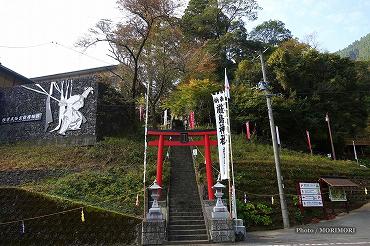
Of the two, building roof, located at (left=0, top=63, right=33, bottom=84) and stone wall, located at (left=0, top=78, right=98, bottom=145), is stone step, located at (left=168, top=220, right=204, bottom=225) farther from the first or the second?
building roof, located at (left=0, top=63, right=33, bottom=84)

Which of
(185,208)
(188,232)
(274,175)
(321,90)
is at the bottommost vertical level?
(188,232)

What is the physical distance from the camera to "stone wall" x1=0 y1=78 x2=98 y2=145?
22969 millimetres

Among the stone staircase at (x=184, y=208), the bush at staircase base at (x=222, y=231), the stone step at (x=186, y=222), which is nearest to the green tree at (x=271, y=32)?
the stone staircase at (x=184, y=208)

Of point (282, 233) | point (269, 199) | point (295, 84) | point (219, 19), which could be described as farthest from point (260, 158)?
point (219, 19)

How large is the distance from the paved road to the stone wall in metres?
13.5

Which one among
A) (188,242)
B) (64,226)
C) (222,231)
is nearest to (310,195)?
(222,231)

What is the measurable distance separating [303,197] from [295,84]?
1650 cm

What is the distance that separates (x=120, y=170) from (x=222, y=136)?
279 inches

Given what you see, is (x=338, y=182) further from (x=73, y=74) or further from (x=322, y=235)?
(x=73, y=74)

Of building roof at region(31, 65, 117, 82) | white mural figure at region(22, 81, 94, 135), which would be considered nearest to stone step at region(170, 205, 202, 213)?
white mural figure at region(22, 81, 94, 135)

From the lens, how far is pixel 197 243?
12.3 meters

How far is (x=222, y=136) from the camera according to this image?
1502 cm

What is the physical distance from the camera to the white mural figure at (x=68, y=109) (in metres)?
23.3

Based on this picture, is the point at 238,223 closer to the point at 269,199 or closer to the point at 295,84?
the point at 269,199
